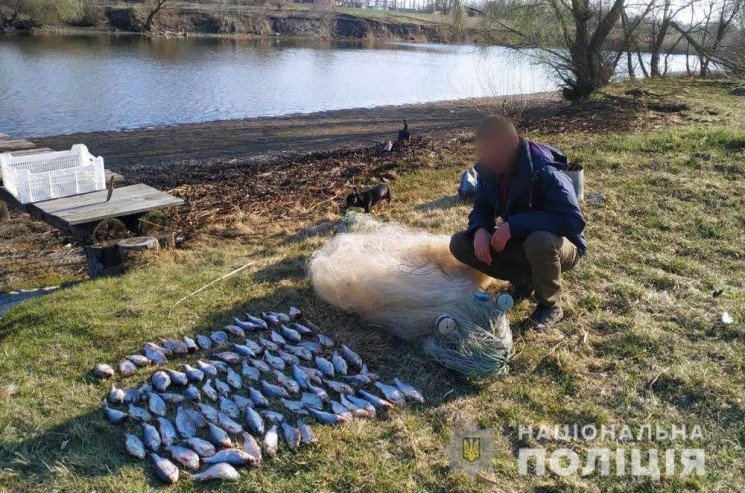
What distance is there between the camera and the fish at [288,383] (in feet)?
12.5

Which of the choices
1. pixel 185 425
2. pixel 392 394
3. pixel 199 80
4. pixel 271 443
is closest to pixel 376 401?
pixel 392 394

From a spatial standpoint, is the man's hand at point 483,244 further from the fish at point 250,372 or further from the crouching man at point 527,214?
the fish at point 250,372

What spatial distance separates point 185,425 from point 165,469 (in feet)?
1.36

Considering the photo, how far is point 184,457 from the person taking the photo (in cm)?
Answer: 314

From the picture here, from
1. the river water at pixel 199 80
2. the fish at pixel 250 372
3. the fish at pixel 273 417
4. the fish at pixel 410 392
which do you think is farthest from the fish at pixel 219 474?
the river water at pixel 199 80

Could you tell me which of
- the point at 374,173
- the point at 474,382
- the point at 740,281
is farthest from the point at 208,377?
the point at 374,173

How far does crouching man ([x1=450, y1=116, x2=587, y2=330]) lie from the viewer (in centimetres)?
405

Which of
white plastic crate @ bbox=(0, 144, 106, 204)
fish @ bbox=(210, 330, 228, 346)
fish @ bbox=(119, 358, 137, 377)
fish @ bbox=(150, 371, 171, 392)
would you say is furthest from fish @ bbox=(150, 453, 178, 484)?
white plastic crate @ bbox=(0, 144, 106, 204)

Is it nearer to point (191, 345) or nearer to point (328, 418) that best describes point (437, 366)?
point (328, 418)

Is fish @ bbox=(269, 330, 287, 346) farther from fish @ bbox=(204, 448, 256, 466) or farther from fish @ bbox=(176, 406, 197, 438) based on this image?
fish @ bbox=(204, 448, 256, 466)

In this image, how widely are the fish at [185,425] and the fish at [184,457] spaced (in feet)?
0.48

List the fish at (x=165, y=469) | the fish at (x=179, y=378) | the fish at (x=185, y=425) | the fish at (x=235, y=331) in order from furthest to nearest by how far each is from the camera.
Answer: the fish at (x=235, y=331) < the fish at (x=179, y=378) < the fish at (x=185, y=425) < the fish at (x=165, y=469)

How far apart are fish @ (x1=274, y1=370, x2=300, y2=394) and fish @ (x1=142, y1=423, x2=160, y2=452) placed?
0.84 meters

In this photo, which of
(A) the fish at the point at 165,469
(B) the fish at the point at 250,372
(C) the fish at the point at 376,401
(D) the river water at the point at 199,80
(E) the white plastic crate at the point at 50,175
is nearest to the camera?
(A) the fish at the point at 165,469
